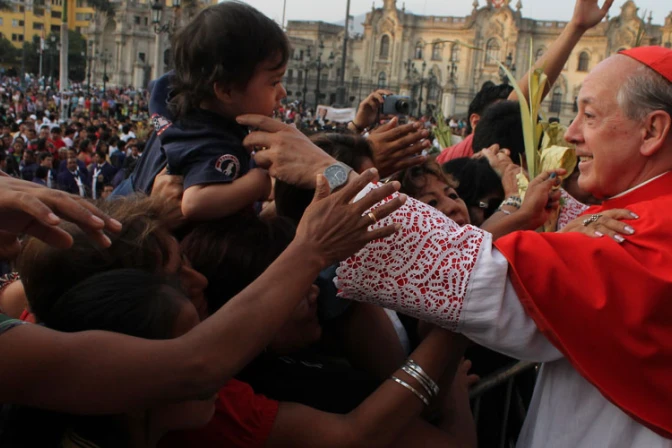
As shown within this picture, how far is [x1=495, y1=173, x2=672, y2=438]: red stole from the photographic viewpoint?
1.63 meters

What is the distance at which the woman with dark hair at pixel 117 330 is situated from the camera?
1.58 meters

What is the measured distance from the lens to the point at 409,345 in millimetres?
2416

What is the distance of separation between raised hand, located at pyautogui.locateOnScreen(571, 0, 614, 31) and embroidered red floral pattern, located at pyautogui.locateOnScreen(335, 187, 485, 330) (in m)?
1.84

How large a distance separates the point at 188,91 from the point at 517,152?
7.82ft

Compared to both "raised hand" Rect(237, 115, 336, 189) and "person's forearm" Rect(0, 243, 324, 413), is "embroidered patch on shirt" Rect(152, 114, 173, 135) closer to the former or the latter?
"raised hand" Rect(237, 115, 336, 189)

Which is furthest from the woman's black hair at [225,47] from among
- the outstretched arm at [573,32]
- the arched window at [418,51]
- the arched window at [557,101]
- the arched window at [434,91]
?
the arched window at [418,51]

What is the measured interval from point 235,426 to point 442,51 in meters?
66.6

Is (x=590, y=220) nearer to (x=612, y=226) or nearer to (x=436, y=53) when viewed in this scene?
(x=612, y=226)

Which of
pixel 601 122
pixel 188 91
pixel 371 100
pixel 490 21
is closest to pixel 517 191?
pixel 371 100

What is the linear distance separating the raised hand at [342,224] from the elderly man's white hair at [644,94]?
697mm

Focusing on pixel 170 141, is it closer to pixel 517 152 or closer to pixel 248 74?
pixel 248 74

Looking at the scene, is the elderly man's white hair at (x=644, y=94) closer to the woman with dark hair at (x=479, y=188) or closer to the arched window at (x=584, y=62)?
the woman with dark hair at (x=479, y=188)

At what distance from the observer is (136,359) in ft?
4.75

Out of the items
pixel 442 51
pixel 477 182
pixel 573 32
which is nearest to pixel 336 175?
pixel 477 182
